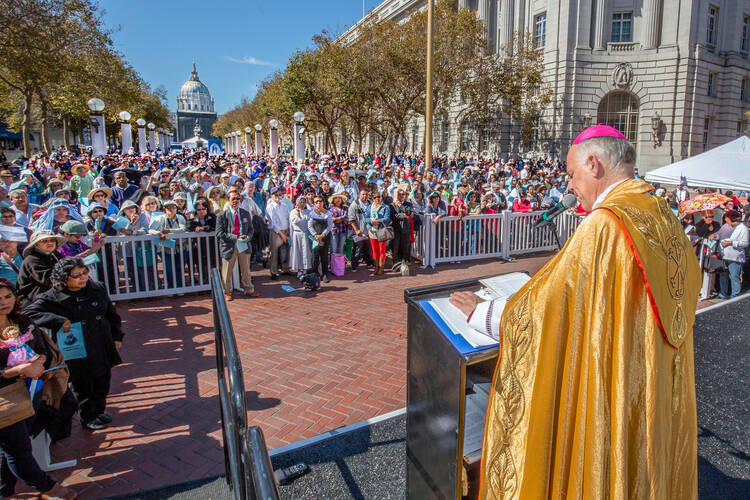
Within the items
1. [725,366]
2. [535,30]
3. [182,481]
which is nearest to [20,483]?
[182,481]

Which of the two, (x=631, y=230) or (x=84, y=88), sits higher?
(x=84, y=88)

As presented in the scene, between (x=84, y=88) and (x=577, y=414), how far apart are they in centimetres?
3184

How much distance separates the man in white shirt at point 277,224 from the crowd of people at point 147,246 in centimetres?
2

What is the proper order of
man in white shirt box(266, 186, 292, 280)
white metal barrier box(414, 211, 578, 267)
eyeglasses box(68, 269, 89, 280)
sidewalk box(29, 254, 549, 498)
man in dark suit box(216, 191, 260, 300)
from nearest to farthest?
1. sidewalk box(29, 254, 549, 498)
2. eyeglasses box(68, 269, 89, 280)
3. man in dark suit box(216, 191, 260, 300)
4. man in white shirt box(266, 186, 292, 280)
5. white metal barrier box(414, 211, 578, 267)

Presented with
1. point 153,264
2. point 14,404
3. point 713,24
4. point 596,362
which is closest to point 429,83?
point 153,264

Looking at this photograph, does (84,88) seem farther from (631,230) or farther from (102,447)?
(631,230)

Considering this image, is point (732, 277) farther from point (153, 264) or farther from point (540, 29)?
point (540, 29)

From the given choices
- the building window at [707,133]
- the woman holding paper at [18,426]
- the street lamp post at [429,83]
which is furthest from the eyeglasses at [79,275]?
the building window at [707,133]

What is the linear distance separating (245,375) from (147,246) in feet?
12.2

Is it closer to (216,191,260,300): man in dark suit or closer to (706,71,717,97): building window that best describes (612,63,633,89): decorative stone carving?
(706,71,717,97): building window

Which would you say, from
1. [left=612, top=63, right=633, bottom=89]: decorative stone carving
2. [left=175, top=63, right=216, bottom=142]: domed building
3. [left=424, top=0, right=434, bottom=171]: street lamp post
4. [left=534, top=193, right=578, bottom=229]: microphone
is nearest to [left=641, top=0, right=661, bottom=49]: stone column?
[left=612, top=63, right=633, bottom=89]: decorative stone carving

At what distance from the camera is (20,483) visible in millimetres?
3459

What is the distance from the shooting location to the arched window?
3170 cm

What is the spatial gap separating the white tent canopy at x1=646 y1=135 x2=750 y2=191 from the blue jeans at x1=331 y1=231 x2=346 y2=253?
7.87 metres
